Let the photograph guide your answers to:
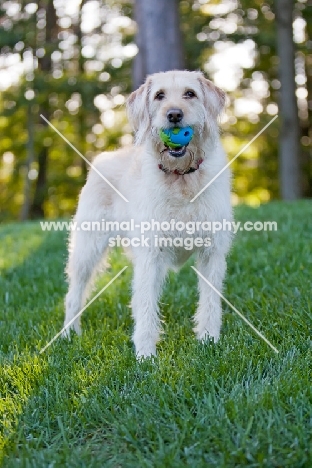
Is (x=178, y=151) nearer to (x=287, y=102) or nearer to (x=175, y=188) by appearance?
(x=175, y=188)

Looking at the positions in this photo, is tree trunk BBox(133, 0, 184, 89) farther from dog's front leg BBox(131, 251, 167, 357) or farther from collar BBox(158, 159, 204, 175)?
dog's front leg BBox(131, 251, 167, 357)

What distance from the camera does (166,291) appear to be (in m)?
4.59

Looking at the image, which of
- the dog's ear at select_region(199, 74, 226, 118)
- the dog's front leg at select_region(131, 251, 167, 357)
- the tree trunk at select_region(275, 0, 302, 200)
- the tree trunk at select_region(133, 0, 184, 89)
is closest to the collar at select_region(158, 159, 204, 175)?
the dog's ear at select_region(199, 74, 226, 118)

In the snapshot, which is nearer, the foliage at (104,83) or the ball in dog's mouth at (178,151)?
the ball in dog's mouth at (178,151)

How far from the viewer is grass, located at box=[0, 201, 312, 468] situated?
2.13 meters

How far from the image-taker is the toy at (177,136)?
10.9 ft

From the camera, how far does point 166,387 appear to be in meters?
2.59

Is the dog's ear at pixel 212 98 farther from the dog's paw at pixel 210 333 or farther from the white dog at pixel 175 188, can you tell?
the dog's paw at pixel 210 333

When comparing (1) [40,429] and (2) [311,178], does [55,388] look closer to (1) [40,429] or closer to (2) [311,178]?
(1) [40,429]

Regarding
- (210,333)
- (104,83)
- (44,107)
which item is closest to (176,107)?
(210,333)

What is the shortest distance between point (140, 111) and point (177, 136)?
1.62 ft

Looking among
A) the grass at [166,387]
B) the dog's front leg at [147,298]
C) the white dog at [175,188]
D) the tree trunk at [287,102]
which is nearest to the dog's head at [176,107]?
the white dog at [175,188]

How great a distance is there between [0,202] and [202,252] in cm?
2044

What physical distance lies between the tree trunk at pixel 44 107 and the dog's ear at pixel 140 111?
39.7 ft
